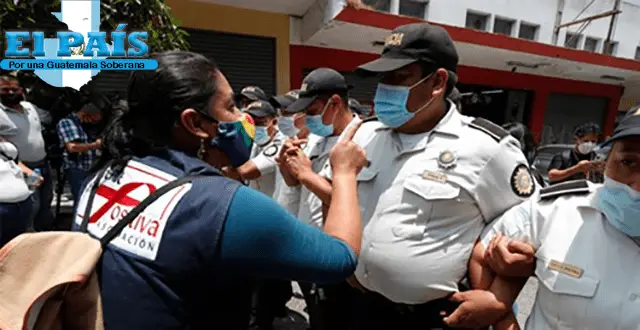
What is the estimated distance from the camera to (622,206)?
1070 mm

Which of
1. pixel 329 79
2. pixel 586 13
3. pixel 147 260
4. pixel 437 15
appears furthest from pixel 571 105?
pixel 147 260

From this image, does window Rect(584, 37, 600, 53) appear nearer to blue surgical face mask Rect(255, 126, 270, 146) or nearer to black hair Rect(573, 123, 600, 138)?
black hair Rect(573, 123, 600, 138)

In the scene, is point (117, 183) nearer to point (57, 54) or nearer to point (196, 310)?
point (196, 310)

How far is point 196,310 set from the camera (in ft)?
3.03

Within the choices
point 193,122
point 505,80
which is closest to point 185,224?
point 193,122

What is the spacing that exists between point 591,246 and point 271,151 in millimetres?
2267

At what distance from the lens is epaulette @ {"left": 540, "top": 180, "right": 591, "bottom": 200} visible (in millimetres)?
1221

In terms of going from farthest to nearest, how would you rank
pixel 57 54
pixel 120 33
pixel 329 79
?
1. pixel 57 54
2. pixel 120 33
3. pixel 329 79

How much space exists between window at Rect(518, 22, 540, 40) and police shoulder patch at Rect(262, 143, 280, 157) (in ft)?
41.2

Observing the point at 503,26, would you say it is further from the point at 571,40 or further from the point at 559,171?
the point at 559,171

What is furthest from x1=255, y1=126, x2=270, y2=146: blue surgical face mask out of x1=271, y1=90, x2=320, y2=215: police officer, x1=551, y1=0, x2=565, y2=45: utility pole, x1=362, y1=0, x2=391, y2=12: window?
x1=551, y1=0, x2=565, y2=45: utility pole

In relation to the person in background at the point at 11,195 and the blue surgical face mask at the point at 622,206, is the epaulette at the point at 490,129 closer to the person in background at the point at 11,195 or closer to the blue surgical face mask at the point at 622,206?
the blue surgical face mask at the point at 622,206

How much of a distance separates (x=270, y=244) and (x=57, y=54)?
381 cm

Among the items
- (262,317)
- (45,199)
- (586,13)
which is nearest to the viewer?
(262,317)
